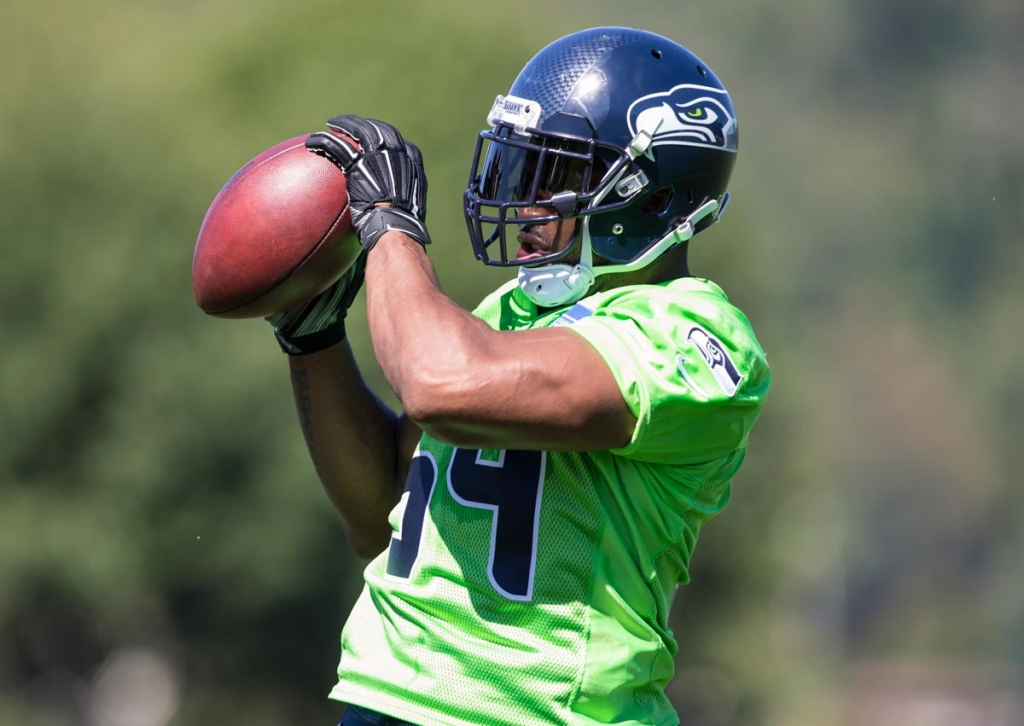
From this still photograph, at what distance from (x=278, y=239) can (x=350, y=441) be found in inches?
20.6

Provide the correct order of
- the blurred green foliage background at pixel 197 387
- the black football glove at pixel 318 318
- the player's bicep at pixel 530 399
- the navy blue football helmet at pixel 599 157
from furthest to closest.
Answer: the blurred green foliage background at pixel 197 387 < the black football glove at pixel 318 318 < the navy blue football helmet at pixel 599 157 < the player's bicep at pixel 530 399

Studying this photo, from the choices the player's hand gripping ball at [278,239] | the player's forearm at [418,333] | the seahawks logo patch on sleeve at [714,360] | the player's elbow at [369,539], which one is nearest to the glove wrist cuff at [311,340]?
the player's hand gripping ball at [278,239]

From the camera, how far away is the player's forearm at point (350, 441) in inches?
141

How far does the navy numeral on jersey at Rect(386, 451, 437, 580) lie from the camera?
9.82 feet

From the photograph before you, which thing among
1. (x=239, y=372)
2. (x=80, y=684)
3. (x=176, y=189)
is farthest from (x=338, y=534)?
(x=80, y=684)

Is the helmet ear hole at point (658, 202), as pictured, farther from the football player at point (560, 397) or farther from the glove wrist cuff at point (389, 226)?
the glove wrist cuff at point (389, 226)

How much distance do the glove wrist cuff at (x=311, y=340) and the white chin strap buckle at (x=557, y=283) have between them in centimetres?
62

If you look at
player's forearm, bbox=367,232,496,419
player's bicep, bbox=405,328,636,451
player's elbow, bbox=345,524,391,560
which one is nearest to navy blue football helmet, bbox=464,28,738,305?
player's forearm, bbox=367,232,496,419

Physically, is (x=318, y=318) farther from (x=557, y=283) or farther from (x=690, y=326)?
(x=690, y=326)

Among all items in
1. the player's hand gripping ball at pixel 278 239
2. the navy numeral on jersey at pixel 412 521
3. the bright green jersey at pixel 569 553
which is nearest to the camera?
the bright green jersey at pixel 569 553

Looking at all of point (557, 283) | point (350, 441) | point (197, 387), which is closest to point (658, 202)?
point (557, 283)

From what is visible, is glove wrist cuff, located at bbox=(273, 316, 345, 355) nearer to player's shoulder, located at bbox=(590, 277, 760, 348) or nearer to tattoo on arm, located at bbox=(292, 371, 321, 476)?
tattoo on arm, located at bbox=(292, 371, 321, 476)

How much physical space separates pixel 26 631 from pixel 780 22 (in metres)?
105

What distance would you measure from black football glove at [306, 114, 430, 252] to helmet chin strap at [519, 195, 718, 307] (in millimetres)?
257
